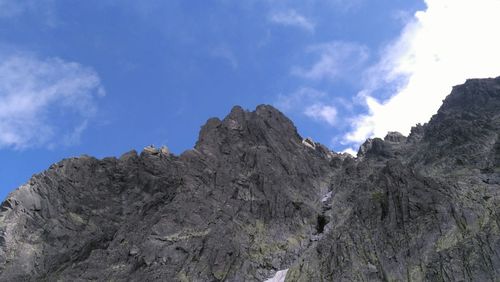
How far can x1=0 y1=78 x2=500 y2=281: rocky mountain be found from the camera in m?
72.6

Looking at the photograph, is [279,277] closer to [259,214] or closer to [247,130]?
[259,214]

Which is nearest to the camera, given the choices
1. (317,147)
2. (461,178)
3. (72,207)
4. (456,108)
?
(461,178)

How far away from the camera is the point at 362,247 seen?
76.1m

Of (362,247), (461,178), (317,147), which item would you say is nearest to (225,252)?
(362,247)

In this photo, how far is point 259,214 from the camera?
101500 millimetres

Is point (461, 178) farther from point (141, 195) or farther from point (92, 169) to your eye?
point (92, 169)

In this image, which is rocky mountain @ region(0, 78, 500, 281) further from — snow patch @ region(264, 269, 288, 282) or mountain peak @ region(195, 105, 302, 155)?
mountain peak @ region(195, 105, 302, 155)

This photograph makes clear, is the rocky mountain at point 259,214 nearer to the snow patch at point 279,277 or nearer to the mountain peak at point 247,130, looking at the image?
the snow patch at point 279,277

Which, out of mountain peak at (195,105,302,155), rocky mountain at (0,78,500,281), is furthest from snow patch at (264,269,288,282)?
mountain peak at (195,105,302,155)

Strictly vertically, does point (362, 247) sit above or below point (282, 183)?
below

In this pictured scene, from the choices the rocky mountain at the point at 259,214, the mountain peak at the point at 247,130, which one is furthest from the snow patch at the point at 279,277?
the mountain peak at the point at 247,130

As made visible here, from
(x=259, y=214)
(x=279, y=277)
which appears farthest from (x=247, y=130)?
(x=279, y=277)

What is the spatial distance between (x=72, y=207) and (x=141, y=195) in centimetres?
1408

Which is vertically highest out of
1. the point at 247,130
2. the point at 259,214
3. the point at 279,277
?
the point at 247,130
